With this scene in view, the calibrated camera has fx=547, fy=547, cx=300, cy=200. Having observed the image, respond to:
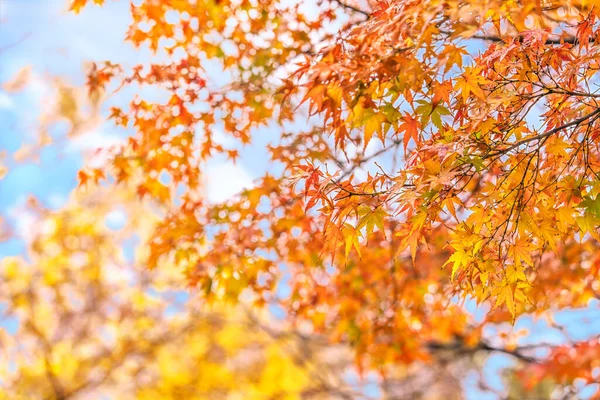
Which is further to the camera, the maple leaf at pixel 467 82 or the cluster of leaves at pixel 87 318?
the cluster of leaves at pixel 87 318

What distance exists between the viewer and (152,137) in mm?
4555

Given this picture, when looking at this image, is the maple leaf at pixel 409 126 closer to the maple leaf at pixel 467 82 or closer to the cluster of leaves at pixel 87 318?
the maple leaf at pixel 467 82

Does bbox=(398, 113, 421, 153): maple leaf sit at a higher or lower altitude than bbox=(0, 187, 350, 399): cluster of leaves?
lower

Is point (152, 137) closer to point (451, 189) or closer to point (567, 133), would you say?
point (451, 189)

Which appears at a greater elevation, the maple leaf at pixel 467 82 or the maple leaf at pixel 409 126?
the maple leaf at pixel 467 82

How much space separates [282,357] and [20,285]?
6003 millimetres

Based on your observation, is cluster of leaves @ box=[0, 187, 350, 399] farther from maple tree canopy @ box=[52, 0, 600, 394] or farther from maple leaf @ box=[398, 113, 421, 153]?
maple leaf @ box=[398, 113, 421, 153]

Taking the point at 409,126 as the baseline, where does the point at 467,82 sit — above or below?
above

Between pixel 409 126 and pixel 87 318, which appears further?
pixel 87 318

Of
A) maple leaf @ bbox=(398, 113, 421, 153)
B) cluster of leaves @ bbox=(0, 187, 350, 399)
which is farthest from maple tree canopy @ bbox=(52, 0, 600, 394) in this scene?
cluster of leaves @ bbox=(0, 187, 350, 399)

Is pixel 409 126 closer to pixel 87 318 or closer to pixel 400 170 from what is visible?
pixel 400 170

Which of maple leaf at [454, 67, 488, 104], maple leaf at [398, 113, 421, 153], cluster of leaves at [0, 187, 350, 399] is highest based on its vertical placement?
cluster of leaves at [0, 187, 350, 399]

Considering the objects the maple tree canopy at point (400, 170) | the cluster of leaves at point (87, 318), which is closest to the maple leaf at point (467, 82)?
the maple tree canopy at point (400, 170)

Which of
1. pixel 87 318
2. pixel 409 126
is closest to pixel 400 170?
pixel 409 126
